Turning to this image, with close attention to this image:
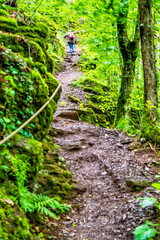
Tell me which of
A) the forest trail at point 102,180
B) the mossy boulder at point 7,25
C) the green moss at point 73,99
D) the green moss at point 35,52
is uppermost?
the mossy boulder at point 7,25

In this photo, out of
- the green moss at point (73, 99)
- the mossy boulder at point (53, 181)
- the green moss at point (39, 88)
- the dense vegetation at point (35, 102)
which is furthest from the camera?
the green moss at point (73, 99)

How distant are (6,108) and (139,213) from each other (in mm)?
3194

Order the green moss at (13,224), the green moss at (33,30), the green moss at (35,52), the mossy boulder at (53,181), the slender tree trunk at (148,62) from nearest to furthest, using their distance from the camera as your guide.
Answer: the green moss at (13,224)
the mossy boulder at (53,181)
the green moss at (35,52)
the slender tree trunk at (148,62)
the green moss at (33,30)

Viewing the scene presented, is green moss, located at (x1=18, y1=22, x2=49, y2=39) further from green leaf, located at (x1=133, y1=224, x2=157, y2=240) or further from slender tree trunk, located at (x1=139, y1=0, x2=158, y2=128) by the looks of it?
green leaf, located at (x1=133, y1=224, x2=157, y2=240)

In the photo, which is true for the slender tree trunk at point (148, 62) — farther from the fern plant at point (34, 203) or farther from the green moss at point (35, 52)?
the fern plant at point (34, 203)

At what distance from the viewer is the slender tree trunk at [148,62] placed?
6.15 m

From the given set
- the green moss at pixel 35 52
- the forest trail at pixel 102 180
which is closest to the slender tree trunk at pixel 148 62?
the forest trail at pixel 102 180

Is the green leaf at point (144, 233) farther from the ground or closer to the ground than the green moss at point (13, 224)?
closer to the ground

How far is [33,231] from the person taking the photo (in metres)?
3.15

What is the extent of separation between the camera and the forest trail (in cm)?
375

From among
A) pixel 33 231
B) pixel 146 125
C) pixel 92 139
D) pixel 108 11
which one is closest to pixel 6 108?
pixel 33 231

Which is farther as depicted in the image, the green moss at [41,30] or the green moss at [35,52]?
the green moss at [41,30]

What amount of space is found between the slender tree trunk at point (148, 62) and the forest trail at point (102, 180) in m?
1.18

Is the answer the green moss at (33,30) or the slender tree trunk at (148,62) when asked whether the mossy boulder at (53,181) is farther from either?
the green moss at (33,30)
